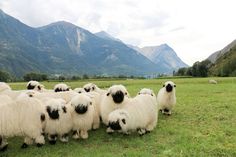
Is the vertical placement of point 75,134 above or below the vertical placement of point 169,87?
below

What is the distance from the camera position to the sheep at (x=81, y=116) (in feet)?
39.1

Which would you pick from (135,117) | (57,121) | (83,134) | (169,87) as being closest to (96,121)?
(83,134)

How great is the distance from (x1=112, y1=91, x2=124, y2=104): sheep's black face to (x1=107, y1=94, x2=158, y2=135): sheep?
0.29m

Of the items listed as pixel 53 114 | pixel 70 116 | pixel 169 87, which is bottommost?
pixel 70 116

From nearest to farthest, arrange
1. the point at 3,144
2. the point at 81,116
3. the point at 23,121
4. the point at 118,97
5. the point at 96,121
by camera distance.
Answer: the point at 23,121 < the point at 3,144 < the point at 81,116 < the point at 118,97 < the point at 96,121

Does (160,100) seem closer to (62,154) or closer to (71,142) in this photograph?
(71,142)

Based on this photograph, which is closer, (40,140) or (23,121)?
(23,121)

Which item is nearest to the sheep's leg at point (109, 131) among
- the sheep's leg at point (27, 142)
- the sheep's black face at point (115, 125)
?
the sheep's black face at point (115, 125)

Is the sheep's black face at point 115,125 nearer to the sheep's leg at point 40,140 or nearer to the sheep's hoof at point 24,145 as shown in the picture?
the sheep's leg at point 40,140

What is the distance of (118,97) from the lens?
12.8m

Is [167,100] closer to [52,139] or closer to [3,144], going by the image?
[52,139]

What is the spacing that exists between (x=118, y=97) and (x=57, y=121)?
8.23 ft

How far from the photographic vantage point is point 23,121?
10.8 m

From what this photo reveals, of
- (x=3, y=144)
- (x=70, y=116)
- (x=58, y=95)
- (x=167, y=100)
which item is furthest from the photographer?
(x=167, y=100)
